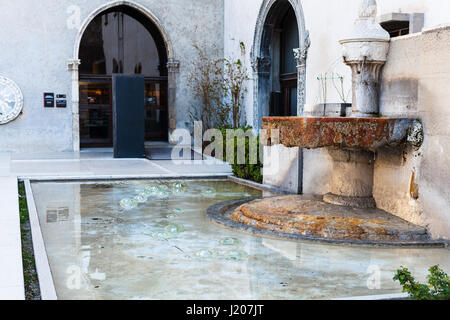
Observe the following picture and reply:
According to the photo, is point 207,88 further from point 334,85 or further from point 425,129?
point 425,129

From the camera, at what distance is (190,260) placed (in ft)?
17.2

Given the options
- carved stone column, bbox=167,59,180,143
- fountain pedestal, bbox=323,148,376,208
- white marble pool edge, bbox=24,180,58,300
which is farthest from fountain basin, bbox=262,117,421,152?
carved stone column, bbox=167,59,180,143

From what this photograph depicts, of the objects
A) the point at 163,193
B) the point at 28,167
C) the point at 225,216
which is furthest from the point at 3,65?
the point at 225,216

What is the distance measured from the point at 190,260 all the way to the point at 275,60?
10.6 m

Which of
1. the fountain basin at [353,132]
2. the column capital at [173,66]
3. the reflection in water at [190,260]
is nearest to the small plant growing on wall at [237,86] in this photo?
the column capital at [173,66]

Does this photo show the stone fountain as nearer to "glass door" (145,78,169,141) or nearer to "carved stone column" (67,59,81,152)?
"carved stone column" (67,59,81,152)

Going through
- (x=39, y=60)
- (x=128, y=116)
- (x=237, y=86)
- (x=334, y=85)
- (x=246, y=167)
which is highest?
(x=39, y=60)

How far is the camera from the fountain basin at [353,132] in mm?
6098

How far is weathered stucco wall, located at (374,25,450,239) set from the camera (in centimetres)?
591

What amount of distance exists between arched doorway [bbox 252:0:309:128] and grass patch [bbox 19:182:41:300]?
8320 mm

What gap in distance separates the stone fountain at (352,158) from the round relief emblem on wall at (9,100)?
10430 millimetres

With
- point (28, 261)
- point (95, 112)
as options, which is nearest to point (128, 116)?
point (95, 112)

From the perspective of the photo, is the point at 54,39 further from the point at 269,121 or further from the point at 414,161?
the point at 414,161

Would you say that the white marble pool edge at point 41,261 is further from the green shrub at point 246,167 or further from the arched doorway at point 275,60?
the arched doorway at point 275,60
